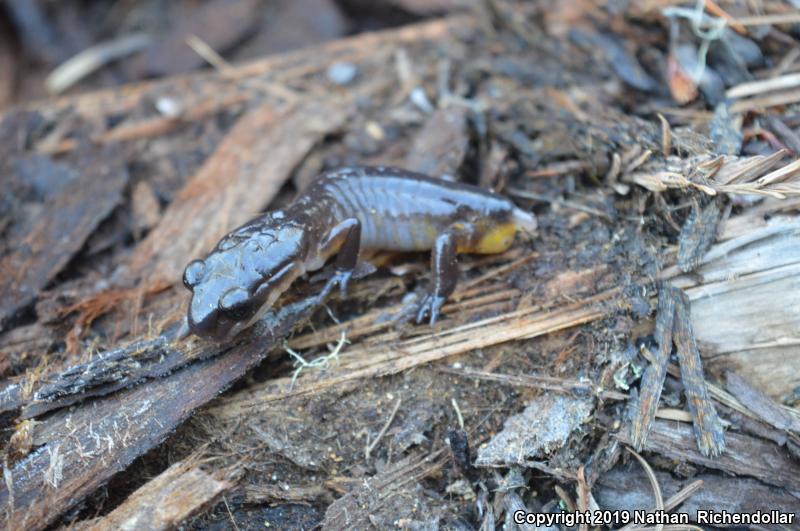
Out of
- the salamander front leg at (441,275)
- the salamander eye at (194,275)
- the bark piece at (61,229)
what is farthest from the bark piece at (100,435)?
the bark piece at (61,229)

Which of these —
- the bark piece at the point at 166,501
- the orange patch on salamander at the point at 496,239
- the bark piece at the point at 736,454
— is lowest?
the bark piece at the point at 736,454

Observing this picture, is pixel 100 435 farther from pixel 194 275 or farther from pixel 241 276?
pixel 241 276

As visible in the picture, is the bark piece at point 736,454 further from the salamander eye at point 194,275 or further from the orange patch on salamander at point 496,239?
the salamander eye at point 194,275

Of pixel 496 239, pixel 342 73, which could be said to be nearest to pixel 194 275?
pixel 496 239

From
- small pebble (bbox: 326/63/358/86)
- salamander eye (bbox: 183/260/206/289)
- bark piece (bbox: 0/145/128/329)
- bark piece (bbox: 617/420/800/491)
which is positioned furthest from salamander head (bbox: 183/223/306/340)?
small pebble (bbox: 326/63/358/86)

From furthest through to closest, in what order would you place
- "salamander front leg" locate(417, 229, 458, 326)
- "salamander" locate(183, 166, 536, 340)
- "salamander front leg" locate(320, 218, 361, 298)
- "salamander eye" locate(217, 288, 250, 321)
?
"salamander front leg" locate(320, 218, 361, 298), "salamander front leg" locate(417, 229, 458, 326), "salamander" locate(183, 166, 536, 340), "salamander eye" locate(217, 288, 250, 321)

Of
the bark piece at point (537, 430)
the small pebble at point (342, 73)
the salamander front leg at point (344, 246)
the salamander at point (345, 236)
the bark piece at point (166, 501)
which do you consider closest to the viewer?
the bark piece at point (166, 501)

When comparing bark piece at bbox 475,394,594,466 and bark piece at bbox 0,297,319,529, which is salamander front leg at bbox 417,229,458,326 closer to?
bark piece at bbox 475,394,594,466

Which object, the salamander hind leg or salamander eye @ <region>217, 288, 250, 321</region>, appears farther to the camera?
the salamander hind leg

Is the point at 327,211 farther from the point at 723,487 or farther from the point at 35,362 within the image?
the point at 723,487
